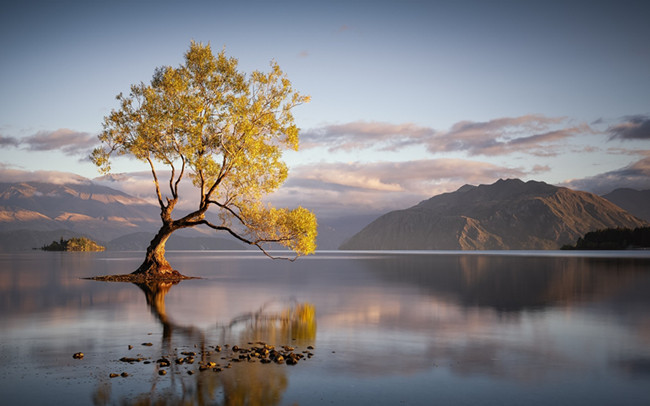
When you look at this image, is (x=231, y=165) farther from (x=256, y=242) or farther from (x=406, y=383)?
(x=406, y=383)

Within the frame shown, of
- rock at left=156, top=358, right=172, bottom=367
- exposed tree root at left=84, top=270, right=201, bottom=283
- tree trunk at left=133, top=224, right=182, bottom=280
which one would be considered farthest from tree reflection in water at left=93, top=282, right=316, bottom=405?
exposed tree root at left=84, top=270, right=201, bottom=283

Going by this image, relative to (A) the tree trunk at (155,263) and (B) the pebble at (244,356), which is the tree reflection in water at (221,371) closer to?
(B) the pebble at (244,356)

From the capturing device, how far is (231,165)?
5325 cm

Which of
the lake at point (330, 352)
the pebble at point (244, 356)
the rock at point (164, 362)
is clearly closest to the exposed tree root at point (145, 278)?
the lake at point (330, 352)

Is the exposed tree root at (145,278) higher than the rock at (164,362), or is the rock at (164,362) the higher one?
the rock at (164,362)

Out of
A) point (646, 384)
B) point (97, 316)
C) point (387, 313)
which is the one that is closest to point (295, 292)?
point (387, 313)

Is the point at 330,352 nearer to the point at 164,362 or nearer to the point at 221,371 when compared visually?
the point at 221,371

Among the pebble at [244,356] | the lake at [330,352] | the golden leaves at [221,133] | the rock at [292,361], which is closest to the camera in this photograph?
the lake at [330,352]

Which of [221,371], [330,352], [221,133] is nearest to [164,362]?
[221,371]

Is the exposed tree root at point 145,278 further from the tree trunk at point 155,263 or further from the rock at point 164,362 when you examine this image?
the rock at point 164,362

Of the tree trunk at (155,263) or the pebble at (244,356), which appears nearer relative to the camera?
the pebble at (244,356)

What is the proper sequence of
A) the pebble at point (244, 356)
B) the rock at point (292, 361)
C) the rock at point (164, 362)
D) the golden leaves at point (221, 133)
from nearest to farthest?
the pebble at point (244, 356)
the rock at point (164, 362)
the rock at point (292, 361)
the golden leaves at point (221, 133)

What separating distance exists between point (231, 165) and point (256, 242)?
28.5 ft

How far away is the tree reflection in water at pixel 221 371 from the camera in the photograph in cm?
1352
